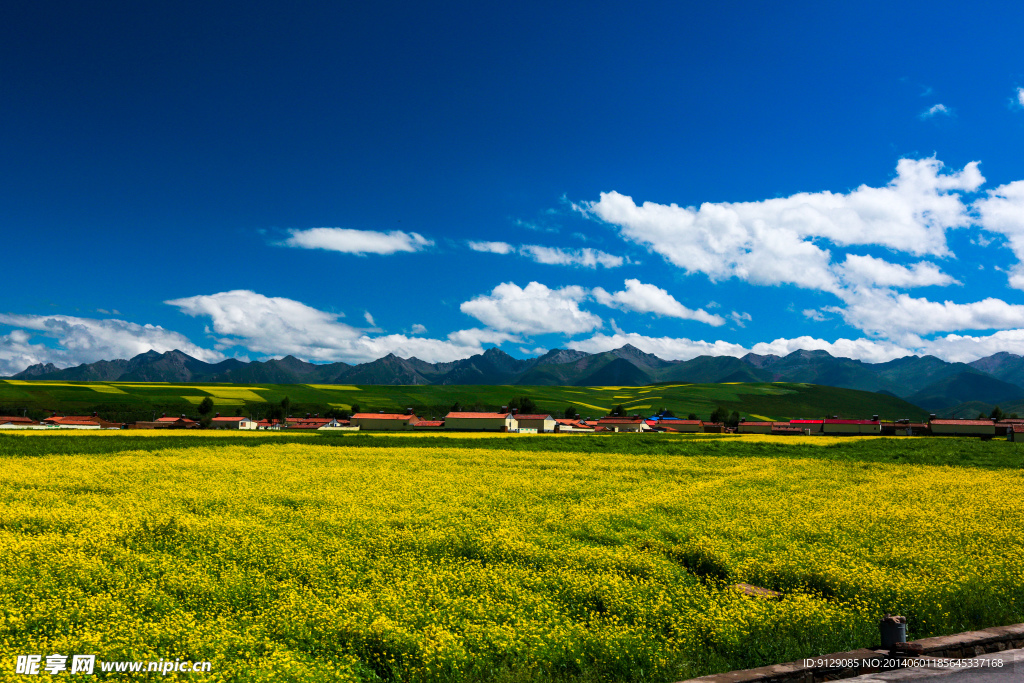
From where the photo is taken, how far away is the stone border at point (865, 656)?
7855 millimetres

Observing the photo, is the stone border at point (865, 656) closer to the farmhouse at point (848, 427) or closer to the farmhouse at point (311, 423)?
the farmhouse at point (848, 427)

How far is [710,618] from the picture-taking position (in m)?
10.8

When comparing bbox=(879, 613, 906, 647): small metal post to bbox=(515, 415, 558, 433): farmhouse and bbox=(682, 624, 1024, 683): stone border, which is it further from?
bbox=(515, 415, 558, 433): farmhouse

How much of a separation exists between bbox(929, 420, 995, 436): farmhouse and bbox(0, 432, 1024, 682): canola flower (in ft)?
297

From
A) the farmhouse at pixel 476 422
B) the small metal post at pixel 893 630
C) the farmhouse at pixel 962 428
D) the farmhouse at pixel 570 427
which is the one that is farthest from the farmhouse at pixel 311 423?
the small metal post at pixel 893 630

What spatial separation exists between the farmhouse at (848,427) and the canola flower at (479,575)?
3755 inches

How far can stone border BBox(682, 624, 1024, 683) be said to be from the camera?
7855 millimetres

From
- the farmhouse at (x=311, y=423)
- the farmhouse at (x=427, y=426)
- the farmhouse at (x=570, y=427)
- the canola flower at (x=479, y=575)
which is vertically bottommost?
the farmhouse at (x=311, y=423)

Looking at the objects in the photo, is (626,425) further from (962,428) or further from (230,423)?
(230,423)

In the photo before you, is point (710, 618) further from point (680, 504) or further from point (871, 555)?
point (680, 504)

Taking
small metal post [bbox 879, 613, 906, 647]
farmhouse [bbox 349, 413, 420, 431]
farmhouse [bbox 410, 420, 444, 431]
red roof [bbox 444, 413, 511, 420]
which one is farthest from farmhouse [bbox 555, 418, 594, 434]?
small metal post [bbox 879, 613, 906, 647]

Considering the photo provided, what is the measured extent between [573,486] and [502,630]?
17543mm

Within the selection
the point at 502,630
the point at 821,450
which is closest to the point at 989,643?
the point at 502,630

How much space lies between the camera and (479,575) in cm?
1303
